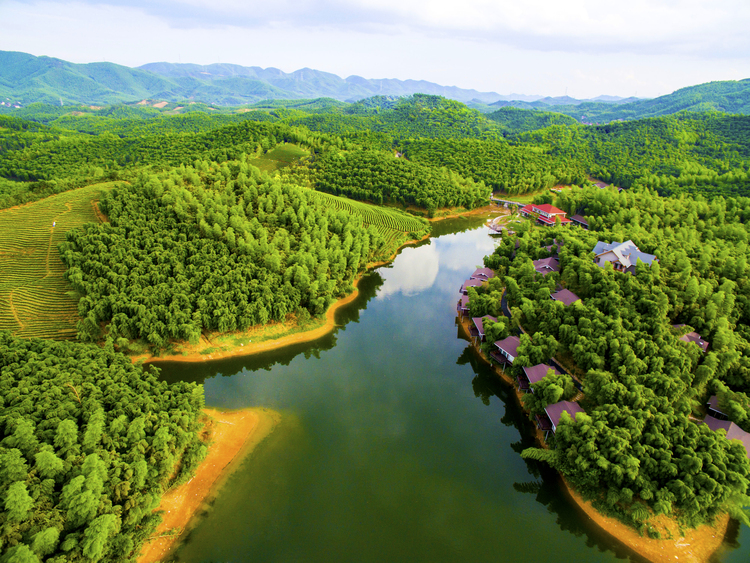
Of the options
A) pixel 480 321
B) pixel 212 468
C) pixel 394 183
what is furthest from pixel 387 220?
pixel 212 468

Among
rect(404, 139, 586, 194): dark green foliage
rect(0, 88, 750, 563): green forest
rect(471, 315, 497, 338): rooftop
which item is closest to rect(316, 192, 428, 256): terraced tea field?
rect(0, 88, 750, 563): green forest

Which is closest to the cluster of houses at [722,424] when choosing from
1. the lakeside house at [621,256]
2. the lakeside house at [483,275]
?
the lakeside house at [621,256]

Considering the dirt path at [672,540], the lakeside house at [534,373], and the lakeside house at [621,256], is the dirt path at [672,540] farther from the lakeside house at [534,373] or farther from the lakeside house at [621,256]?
the lakeside house at [621,256]

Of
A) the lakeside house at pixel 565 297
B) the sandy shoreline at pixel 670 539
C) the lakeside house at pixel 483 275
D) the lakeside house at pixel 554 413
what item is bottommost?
the sandy shoreline at pixel 670 539

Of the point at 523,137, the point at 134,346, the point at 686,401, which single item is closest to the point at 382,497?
the point at 686,401

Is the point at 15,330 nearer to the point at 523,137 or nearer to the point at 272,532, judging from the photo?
the point at 272,532

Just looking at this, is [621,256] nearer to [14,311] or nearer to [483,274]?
[483,274]

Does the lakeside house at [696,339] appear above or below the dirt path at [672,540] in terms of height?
above
